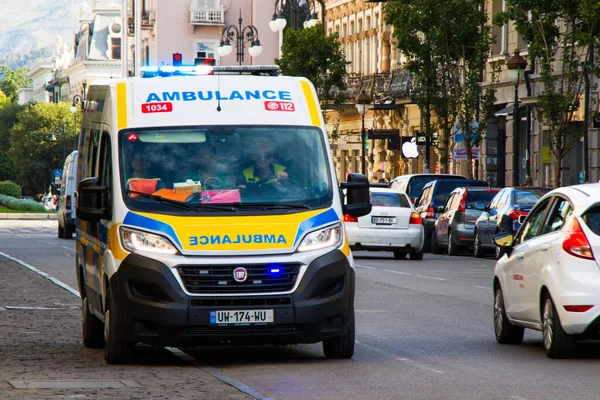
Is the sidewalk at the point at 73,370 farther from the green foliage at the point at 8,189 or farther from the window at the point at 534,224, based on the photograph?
the green foliage at the point at 8,189

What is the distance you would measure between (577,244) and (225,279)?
280 centimetres

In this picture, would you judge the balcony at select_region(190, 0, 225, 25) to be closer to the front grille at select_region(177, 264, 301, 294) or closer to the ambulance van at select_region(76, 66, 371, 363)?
the ambulance van at select_region(76, 66, 371, 363)

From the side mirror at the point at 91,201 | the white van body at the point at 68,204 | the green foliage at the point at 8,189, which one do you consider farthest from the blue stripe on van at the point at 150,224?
the green foliage at the point at 8,189

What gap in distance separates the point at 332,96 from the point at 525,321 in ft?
171

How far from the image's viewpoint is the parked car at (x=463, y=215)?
3434cm

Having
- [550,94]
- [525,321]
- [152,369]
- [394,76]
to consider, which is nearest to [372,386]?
[152,369]

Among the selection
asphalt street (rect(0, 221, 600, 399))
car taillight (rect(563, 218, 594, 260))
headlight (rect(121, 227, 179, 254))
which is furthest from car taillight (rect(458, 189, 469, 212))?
headlight (rect(121, 227, 179, 254))

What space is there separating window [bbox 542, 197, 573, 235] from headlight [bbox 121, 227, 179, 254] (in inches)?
127

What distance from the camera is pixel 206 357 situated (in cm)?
1302

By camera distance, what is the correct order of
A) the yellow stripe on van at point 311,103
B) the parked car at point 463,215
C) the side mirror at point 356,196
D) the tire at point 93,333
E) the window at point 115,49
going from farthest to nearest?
the window at point 115,49, the parked car at point 463,215, the tire at point 93,333, the yellow stripe on van at point 311,103, the side mirror at point 356,196

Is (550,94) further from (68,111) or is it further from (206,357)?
(68,111)

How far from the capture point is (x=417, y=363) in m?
12.3

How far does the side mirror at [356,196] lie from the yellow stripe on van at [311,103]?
630 mm

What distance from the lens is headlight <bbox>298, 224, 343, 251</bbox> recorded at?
12.0m
